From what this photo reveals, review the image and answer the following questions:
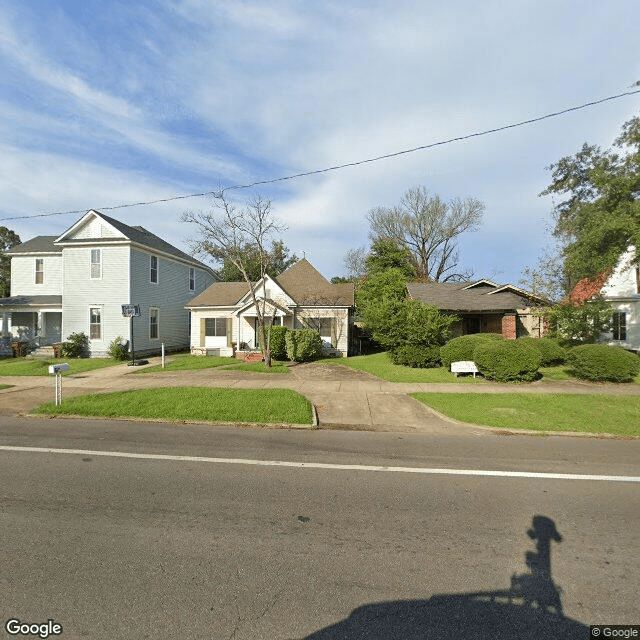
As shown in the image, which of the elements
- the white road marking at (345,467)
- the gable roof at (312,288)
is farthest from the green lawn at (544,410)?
the gable roof at (312,288)

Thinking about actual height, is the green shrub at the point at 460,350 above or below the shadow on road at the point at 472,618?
above

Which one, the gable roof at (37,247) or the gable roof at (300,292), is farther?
the gable roof at (37,247)

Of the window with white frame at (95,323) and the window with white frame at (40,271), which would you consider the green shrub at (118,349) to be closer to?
the window with white frame at (95,323)

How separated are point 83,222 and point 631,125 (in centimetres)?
2753

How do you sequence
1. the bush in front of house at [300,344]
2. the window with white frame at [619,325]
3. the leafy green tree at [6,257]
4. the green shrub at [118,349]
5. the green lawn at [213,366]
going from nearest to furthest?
the green lawn at [213,366] → the bush in front of house at [300,344] → the green shrub at [118,349] → the window with white frame at [619,325] → the leafy green tree at [6,257]

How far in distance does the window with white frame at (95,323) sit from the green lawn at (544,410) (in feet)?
61.7

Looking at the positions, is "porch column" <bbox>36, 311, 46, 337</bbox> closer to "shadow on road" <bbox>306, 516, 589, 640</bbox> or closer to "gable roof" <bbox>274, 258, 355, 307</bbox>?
"gable roof" <bbox>274, 258, 355, 307</bbox>

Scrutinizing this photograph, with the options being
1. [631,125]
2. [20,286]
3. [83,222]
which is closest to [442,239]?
[631,125]

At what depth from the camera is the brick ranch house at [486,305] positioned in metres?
21.8

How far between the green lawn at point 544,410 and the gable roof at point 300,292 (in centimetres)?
1276

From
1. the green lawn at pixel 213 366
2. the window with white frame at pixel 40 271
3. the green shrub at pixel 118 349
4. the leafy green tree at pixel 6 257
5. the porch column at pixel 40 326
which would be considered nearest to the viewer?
the green lawn at pixel 213 366

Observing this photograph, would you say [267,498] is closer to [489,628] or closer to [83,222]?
[489,628]

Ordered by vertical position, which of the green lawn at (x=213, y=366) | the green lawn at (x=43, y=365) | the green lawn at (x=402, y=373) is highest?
the green lawn at (x=43, y=365)

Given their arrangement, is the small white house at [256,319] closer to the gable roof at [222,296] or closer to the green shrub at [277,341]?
the gable roof at [222,296]
